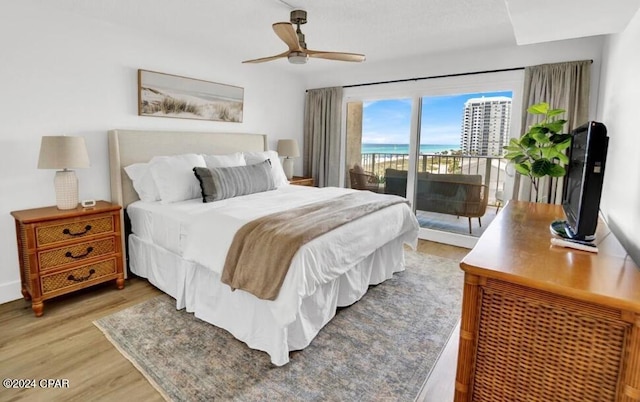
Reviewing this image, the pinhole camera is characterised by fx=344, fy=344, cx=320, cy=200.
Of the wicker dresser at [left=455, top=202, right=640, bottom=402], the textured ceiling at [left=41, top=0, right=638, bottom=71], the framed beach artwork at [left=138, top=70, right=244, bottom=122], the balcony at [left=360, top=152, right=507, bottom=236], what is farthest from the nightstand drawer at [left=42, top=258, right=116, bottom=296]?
the balcony at [left=360, top=152, right=507, bottom=236]

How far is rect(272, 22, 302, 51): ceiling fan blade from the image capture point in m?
2.50

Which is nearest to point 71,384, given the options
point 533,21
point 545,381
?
point 545,381

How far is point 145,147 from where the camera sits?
3.43 meters

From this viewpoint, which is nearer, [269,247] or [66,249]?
[269,247]

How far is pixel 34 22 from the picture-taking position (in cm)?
273

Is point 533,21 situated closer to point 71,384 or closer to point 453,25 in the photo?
point 453,25

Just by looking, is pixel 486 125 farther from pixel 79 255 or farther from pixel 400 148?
pixel 79 255

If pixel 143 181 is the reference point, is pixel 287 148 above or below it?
above

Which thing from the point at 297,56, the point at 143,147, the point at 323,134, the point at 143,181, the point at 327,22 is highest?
the point at 327,22

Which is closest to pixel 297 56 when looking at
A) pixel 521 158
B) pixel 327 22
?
pixel 327 22

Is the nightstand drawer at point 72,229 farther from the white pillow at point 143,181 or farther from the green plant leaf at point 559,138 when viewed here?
the green plant leaf at point 559,138

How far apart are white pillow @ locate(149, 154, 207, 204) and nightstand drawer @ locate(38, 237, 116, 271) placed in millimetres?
566

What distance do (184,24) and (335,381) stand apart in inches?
129

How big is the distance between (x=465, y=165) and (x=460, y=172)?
0.36 feet
